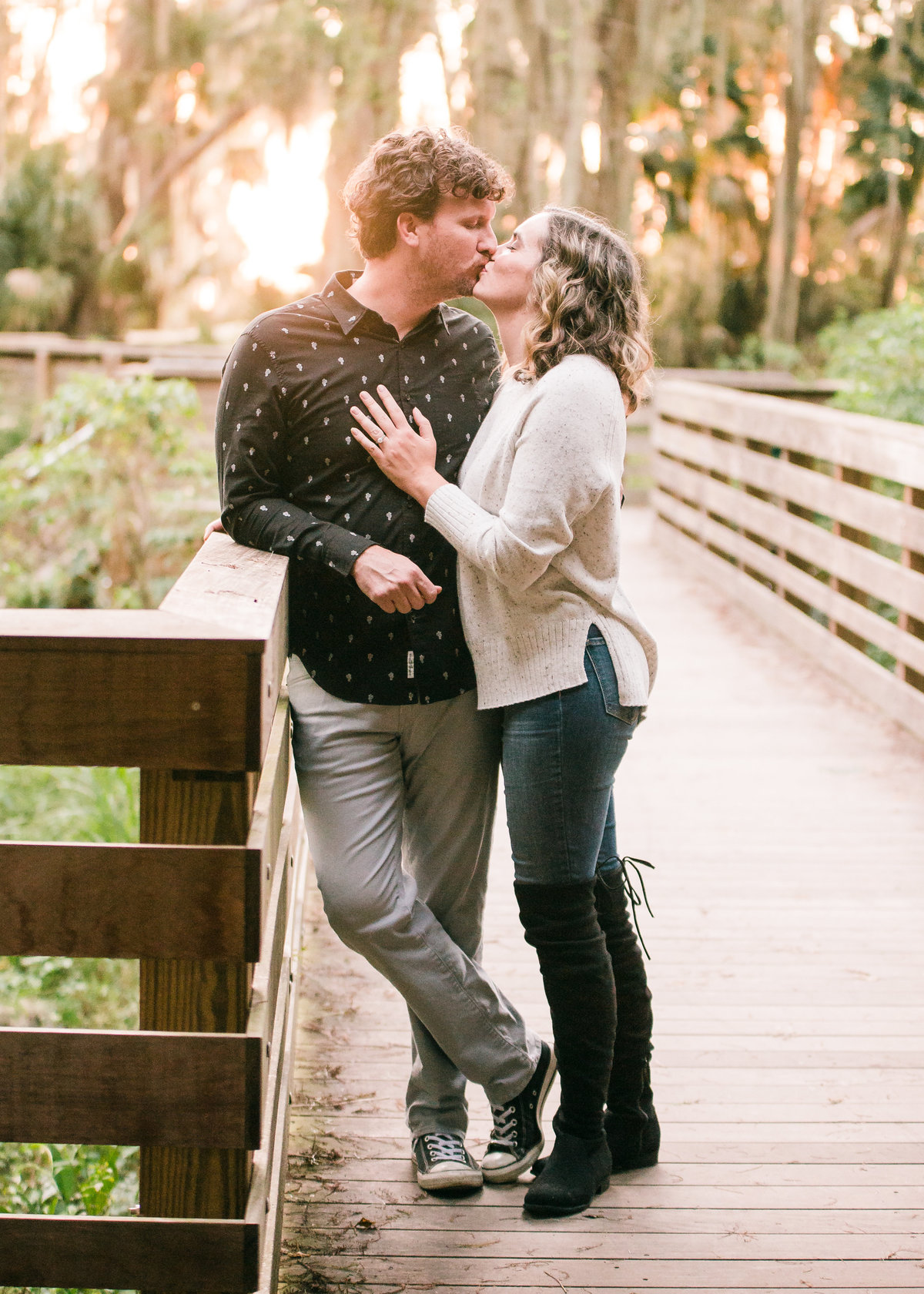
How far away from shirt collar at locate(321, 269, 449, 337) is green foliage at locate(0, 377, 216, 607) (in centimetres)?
520

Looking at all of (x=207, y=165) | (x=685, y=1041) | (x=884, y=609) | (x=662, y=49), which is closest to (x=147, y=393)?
(x=884, y=609)

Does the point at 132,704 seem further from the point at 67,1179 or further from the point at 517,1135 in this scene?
the point at 67,1179

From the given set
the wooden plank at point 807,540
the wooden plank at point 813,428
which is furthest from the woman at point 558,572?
the wooden plank at point 807,540

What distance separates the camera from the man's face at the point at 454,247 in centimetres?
237

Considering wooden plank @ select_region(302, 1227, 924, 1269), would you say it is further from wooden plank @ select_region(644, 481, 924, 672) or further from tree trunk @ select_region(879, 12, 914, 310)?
tree trunk @ select_region(879, 12, 914, 310)

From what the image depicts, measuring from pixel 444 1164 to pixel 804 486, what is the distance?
17.0 ft

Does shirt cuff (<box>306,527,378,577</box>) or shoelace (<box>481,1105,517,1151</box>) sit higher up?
shirt cuff (<box>306,527,378,577</box>)

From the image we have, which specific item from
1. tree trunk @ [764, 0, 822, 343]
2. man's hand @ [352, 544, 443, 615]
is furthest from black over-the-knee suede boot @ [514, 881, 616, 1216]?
tree trunk @ [764, 0, 822, 343]

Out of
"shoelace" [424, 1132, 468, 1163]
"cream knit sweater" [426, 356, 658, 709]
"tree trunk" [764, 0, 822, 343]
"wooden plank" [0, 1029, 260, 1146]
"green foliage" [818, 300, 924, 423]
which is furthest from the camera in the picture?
"tree trunk" [764, 0, 822, 343]

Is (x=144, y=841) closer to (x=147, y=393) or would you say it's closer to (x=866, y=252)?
(x=147, y=393)

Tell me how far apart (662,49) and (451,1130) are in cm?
2232

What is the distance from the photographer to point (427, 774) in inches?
96.7

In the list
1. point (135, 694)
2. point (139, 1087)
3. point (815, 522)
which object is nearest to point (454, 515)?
point (135, 694)

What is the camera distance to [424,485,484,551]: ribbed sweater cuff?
2.20 m
